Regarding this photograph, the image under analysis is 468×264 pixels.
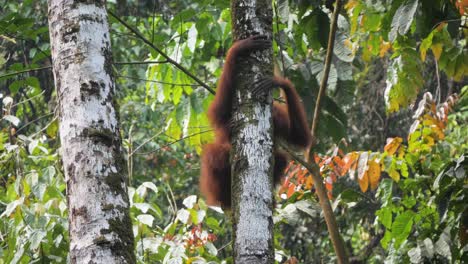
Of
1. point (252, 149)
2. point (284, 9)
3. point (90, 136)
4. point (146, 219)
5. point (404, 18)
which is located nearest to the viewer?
point (90, 136)

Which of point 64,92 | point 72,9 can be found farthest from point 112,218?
point 72,9

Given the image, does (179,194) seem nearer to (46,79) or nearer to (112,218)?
(46,79)

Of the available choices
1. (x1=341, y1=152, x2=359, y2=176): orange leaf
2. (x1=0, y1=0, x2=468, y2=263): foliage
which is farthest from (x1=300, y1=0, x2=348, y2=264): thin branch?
(x1=341, y1=152, x2=359, y2=176): orange leaf

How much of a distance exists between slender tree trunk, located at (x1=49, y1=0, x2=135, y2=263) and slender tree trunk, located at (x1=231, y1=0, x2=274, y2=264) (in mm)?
370

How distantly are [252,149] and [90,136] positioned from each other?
562 mm

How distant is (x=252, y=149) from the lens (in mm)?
2377

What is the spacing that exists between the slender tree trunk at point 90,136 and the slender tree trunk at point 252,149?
1.21ft

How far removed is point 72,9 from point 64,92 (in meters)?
0.31

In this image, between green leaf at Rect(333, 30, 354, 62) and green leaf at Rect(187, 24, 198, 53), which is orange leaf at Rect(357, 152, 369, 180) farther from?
green leaf at Rect(187, 24, 198, 53)

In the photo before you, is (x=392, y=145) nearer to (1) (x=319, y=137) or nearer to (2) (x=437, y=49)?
(1) (x=319, y=137)

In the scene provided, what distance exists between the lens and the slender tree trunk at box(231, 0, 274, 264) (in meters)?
2.21

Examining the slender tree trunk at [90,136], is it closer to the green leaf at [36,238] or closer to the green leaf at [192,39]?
the green leaf at [36,238]

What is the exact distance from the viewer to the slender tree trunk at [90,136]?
6.66ft

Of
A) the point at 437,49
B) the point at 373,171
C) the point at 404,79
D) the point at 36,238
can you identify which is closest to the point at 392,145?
the point at 373,171
